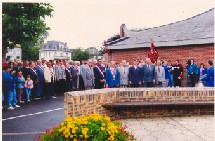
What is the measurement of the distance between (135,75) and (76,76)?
3.77m

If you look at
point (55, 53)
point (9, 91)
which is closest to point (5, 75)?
point (9, 91)

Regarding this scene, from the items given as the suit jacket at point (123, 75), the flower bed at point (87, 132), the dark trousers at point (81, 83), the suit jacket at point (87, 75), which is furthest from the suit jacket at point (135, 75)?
the flower bed at point (87, 132)

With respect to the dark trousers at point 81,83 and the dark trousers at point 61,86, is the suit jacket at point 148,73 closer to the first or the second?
the dark trousers at point 81,83

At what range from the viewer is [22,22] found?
24.1 m

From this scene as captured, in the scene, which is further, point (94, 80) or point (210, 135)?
point (94, 80)

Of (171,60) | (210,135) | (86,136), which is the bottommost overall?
(210,135)

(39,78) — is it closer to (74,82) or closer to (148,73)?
(74,82)

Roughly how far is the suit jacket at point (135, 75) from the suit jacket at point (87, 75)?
6.27 feet

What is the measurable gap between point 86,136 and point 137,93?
5004 mm

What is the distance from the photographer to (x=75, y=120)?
204 inches

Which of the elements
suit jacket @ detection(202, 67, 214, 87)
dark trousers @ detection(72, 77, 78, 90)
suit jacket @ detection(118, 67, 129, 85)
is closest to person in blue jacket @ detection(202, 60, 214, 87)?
suit jacket @ detection(202, 67, 214, 87)

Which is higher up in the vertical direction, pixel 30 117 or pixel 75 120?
pixel 75 120

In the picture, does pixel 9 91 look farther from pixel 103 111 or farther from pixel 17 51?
pixel 17 51

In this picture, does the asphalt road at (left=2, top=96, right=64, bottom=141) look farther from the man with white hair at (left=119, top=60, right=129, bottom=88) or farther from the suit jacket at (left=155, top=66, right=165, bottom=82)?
the suit jacket at (left=155, top=66, right=165, bottom=82)
